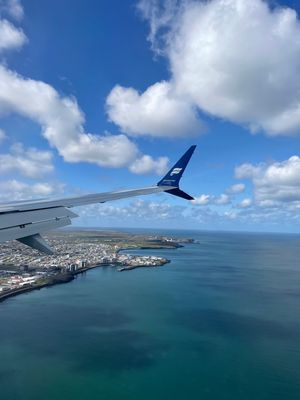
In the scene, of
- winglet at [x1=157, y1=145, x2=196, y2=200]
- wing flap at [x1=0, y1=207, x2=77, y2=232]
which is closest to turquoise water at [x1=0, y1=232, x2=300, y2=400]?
winglet at [x1=157, y1=145, x2=196, y2=200]

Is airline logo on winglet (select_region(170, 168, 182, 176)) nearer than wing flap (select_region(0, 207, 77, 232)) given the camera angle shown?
No

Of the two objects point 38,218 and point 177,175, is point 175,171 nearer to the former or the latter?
point 177,175

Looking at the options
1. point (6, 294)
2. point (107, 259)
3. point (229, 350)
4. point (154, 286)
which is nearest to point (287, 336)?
point (229, 350)

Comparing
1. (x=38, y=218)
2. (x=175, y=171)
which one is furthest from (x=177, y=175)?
(x=38, y=218)

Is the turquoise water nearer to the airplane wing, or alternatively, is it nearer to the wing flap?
the airplane wing

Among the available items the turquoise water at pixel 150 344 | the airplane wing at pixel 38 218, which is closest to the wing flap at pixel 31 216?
the airplane wing at pixel 38 218

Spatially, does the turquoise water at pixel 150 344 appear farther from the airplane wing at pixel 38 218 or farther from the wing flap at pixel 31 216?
the wing flap at pixel 31 216

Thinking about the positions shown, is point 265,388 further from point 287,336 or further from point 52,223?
point 52,223
